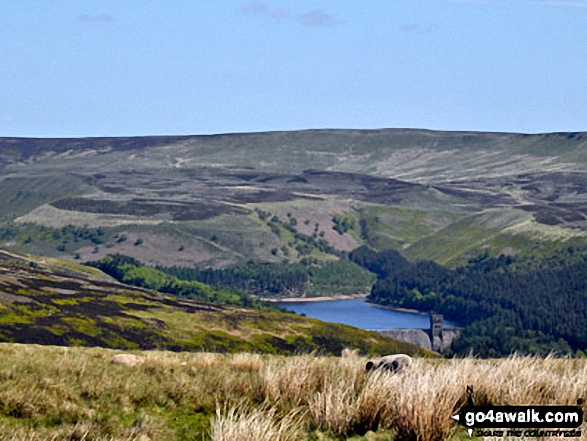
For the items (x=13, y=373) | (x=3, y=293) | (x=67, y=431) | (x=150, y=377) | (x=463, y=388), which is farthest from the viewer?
(x=3, y=293)

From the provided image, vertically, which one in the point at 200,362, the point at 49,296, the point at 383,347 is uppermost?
the point at 200,362

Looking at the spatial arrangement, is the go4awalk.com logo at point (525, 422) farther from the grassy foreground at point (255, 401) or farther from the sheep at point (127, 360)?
the sheep at point (127, 360)

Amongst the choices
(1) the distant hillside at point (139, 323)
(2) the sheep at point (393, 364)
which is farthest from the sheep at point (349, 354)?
(1) the distant hillside at point (139, 323)

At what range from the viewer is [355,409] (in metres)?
16.6

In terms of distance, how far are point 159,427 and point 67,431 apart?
1851 millimetres

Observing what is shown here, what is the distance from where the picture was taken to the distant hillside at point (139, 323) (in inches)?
5094

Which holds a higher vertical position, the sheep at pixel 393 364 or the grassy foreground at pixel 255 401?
the grassy foreground at pixel 255 401

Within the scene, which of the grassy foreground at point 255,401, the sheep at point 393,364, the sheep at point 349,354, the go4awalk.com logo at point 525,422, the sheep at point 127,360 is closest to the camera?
the go4awalk.com logo at point 525,422

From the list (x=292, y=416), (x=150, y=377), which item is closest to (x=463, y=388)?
(x=292, y=416)

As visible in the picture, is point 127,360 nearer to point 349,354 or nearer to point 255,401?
point 349,354

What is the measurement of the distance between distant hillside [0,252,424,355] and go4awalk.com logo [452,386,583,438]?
103 metres

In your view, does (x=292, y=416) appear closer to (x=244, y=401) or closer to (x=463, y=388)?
(x=244, y=401)

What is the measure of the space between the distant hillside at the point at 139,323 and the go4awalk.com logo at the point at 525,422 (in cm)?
10307

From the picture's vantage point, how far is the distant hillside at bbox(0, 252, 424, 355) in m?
129
